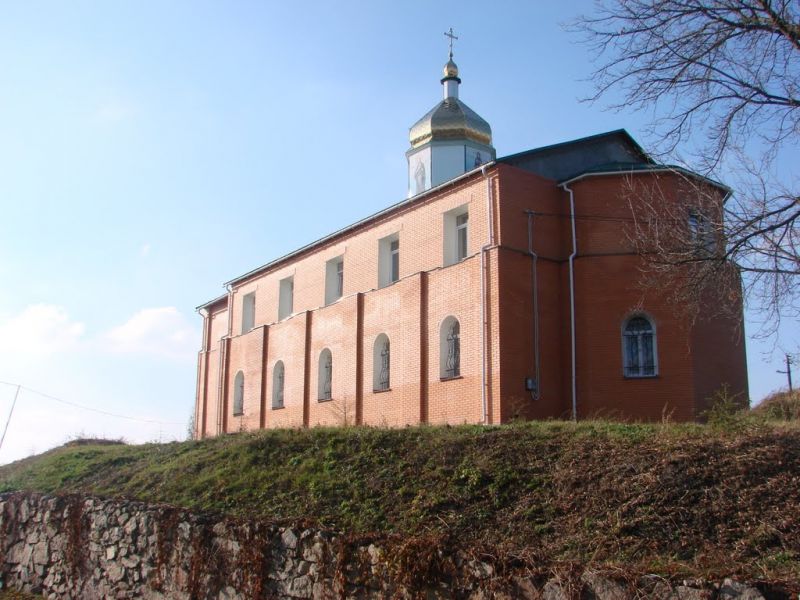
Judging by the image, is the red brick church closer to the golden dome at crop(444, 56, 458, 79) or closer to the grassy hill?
the grassy hill

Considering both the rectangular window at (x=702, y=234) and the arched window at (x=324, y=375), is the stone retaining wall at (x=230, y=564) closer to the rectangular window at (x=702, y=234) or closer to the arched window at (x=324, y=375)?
the rectangular window at (x=702, y=234)

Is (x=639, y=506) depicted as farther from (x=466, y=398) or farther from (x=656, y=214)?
(x=466, y=398)

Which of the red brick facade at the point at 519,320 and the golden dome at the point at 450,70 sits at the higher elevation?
the golden dome at the point at 450,70

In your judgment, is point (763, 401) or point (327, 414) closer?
point (763, 401)

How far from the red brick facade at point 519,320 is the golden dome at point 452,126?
7.86 meters

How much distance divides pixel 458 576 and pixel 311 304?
61.2 ft

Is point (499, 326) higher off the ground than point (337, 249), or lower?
lower

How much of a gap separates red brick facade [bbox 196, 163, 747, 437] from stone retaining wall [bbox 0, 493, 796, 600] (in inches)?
329

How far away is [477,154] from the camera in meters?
29.7

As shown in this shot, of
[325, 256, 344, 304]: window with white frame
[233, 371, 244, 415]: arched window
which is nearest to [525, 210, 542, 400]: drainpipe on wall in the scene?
[325, 256, 344, 304]: window with white frame

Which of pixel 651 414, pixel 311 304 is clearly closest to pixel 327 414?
pixel 311 304

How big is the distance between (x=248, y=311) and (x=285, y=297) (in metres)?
2.98

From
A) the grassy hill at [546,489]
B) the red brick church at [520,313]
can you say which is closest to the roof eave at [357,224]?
the red brick church at [520,313]

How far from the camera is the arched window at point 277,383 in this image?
89.7ft
